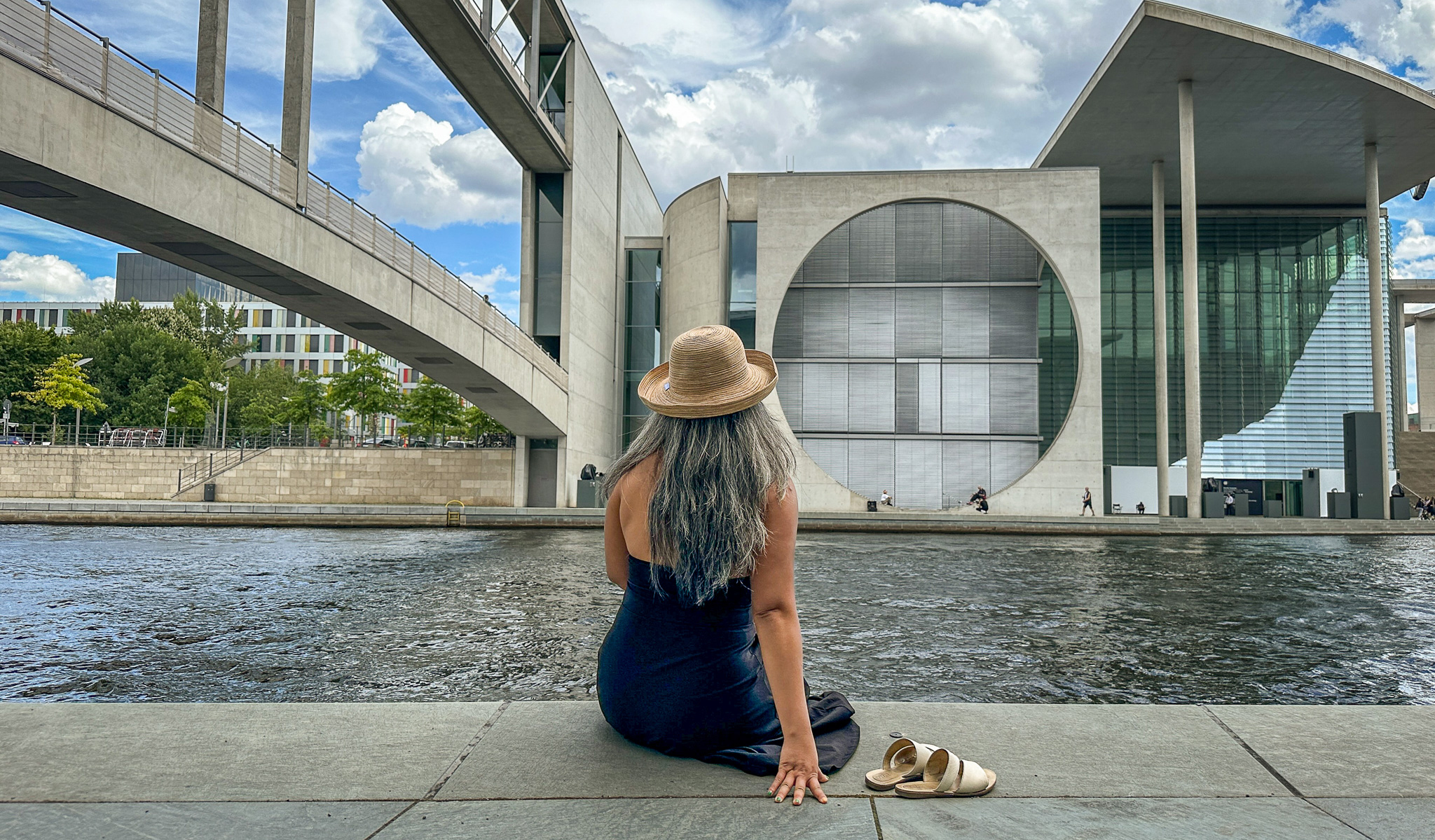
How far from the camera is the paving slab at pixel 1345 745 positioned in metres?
2.73

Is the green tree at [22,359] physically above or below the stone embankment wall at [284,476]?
above

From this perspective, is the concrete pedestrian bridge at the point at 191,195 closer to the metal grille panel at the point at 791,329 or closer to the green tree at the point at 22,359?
the metal grille panel at the point at 791,329

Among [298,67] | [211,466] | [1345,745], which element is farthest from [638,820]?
[211,466]

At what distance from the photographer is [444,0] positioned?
22188mm

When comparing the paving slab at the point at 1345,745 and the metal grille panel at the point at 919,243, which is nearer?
the paving slab at the point at 1345,745

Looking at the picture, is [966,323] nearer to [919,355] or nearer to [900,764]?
[919,355]

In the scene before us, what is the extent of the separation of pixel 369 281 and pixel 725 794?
19.5 metres

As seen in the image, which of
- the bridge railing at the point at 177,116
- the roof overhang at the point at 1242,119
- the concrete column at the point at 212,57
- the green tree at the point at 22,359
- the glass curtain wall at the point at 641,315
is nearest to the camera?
the bridge railing at the point at 177,116

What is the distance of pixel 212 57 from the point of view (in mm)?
16234

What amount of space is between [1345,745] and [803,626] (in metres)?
5.40

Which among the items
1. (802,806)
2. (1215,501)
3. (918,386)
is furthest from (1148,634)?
(918,386)

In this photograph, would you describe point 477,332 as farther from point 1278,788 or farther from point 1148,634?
point 1278,788

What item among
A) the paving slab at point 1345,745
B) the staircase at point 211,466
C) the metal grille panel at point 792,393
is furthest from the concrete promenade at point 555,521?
the paving slab at point 1345,745

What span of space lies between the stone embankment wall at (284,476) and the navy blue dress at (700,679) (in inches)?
1271
